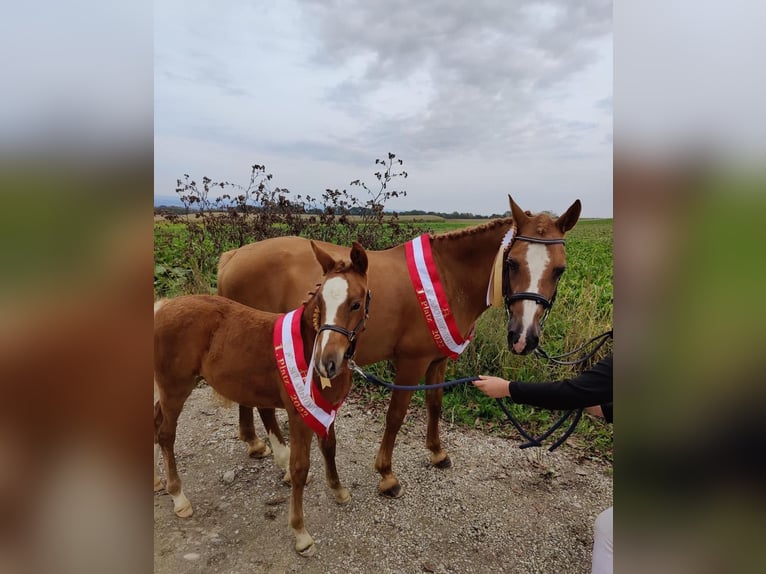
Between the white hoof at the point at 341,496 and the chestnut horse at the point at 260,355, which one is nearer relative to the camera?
the chestnut horse at the point at 260,355

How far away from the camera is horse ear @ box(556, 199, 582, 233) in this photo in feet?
9.36

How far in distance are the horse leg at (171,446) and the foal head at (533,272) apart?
8.42 ft

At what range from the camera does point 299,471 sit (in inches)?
114

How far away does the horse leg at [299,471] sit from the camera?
2865 mm

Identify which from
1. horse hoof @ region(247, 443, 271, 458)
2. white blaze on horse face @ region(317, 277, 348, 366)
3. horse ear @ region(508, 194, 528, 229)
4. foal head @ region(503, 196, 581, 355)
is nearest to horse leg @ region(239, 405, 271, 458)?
horse hoof @ region(247, 443, 271, 458)

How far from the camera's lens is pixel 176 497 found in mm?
3244

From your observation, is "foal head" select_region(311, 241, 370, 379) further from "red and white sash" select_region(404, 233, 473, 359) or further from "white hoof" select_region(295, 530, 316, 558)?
"white hoof" select_region(295, 530, 316, 558)

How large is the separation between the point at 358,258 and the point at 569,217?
4.96ft

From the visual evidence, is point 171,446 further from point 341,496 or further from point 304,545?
point 341,496

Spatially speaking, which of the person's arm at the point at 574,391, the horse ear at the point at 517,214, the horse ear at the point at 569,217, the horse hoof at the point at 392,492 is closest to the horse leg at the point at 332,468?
the horse hoof at the point at 392,492

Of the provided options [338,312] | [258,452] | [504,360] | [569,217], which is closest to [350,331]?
[338,312]

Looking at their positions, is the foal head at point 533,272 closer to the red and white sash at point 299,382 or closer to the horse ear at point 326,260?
the horse ear at point 326,260
